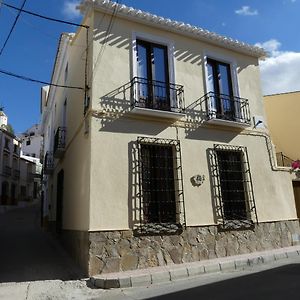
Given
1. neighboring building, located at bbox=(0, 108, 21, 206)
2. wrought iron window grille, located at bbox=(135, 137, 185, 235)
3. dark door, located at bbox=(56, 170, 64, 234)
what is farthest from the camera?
neighboring building, located at bbox=(0, 108, 21, 206)

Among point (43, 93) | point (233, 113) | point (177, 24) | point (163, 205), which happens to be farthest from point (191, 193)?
point (43, 93)

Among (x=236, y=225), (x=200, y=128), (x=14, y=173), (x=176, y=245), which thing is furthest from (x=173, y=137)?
(x=14, y=173)

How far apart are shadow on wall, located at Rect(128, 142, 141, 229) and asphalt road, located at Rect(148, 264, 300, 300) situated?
90.9 inches

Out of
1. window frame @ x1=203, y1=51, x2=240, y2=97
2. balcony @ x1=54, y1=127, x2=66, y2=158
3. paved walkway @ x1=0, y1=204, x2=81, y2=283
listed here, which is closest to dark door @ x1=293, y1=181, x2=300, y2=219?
window frame @ x1=203, y1=51, x2=240, y2=97

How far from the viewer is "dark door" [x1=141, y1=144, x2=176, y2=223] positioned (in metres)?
8.97

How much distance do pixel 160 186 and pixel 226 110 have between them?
351 centimetres

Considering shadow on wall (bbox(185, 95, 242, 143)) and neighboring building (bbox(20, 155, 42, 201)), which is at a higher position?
neighboring building (bbox(20, 155, 42, 201))

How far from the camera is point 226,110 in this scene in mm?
10992

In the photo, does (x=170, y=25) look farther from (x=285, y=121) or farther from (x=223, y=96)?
(x=285, y=121)

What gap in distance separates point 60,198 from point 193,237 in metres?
6.27

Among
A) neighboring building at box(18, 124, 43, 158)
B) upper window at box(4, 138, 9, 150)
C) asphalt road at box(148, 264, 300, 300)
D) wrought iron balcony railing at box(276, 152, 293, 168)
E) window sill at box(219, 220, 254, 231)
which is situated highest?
neighboring building at box(18, 124, 43, 158)

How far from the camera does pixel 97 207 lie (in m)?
8.12

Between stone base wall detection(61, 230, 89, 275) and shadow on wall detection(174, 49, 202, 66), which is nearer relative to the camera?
stone base wall detection(61, 230, 89, 275)

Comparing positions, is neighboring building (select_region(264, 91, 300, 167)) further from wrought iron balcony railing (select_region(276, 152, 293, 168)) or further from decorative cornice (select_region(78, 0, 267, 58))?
decorative cornice (select_region(78, 0, 267, 58))
